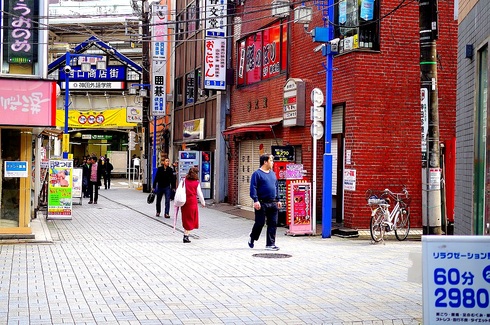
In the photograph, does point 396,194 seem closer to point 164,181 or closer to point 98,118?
point 164,181

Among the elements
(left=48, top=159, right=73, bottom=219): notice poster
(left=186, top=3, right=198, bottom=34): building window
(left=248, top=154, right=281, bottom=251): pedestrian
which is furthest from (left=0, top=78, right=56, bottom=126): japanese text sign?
(left=186, top=3, right=198, bottom=34): building window

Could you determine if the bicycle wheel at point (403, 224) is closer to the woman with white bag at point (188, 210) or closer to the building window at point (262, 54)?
the woman with white bag at point (188, 210)

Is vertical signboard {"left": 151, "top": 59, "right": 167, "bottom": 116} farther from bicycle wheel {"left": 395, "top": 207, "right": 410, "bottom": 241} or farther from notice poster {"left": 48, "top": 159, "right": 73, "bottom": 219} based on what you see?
bicycle wheel {"left": 395, "top": 207, "right": 410, "bottom": 241}

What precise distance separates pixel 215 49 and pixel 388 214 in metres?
14.1

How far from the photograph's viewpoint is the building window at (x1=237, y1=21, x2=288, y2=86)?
78.0ft

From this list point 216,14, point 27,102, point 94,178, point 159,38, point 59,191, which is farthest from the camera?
point 159,38

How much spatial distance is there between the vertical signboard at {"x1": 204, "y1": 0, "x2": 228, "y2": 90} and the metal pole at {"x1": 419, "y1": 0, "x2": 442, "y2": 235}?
1685 cm

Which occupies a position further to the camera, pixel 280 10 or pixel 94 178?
pixel 94 178

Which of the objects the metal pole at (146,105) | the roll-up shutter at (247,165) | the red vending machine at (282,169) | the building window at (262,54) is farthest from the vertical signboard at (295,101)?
the metal pole at (146,105)

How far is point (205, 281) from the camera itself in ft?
35.2

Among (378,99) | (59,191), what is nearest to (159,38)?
(59,191)

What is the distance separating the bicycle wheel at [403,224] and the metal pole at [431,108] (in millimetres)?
4647

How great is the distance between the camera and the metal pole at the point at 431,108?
12.2 meters

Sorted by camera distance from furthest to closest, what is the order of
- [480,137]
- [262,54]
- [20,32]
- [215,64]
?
[215,64]
[262,54]
[20,32]
[480,137]
